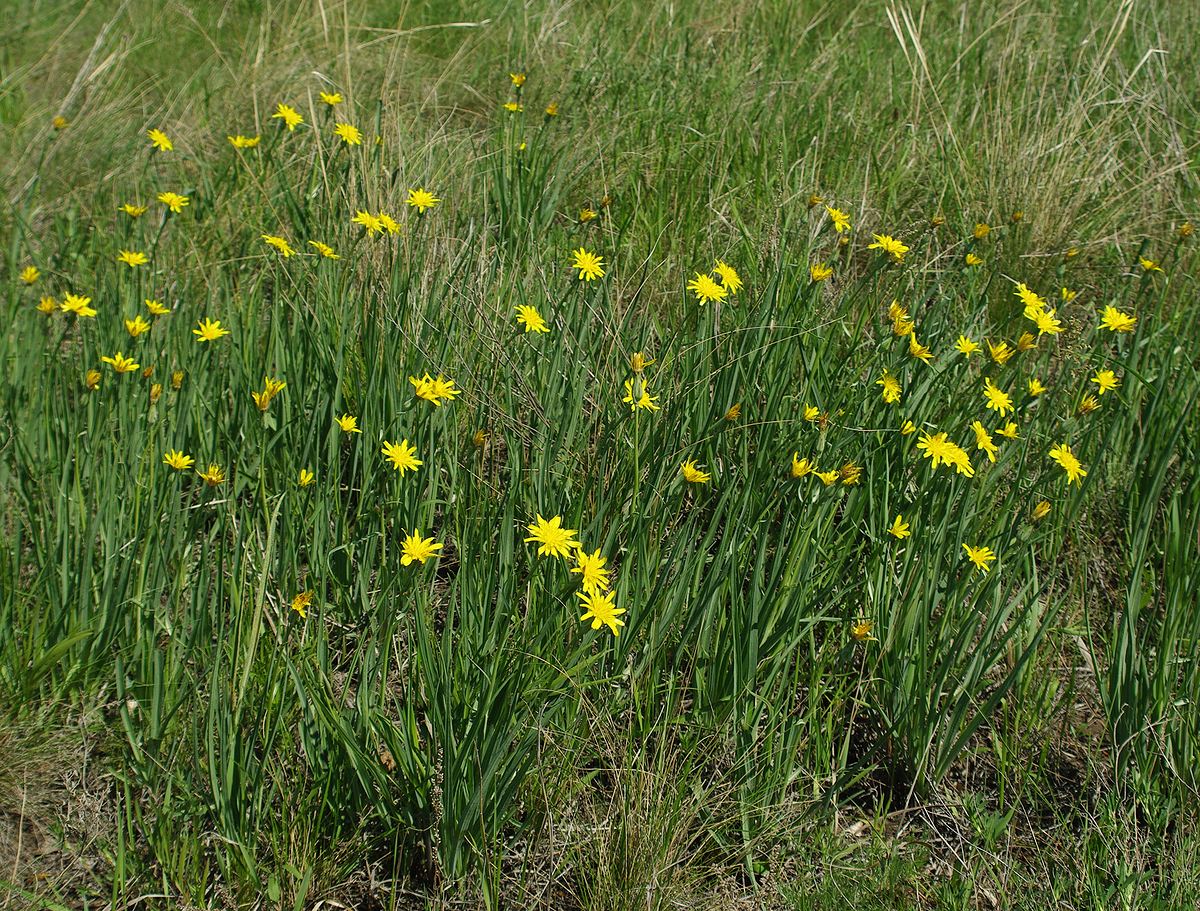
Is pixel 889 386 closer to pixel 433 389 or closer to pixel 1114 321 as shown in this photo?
pixel 1114 321

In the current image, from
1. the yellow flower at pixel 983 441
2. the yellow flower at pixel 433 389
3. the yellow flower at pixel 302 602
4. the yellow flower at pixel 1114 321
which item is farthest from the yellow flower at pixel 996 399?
the yellow flower at pixel 302 602

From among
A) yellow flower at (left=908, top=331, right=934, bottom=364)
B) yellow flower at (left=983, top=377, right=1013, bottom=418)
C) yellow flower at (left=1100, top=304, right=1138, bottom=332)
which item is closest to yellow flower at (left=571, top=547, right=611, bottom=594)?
yellow flower at (left=908, top=331, right=934, bottom=364)

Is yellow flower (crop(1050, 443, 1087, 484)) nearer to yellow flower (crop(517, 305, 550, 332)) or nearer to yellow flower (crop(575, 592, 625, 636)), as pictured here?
yellow flower (crop(575, 592, 625, 636))

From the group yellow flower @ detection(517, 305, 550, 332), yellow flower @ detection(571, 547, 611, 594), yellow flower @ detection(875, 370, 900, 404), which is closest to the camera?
yellow flower @ detection(571, 547, 611, 594)

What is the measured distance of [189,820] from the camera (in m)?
1.66

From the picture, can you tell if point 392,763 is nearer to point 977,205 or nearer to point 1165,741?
point 1165,741

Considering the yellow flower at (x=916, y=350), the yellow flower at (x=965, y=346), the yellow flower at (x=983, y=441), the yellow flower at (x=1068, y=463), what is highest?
the yellow flower at (x=916, y=350)

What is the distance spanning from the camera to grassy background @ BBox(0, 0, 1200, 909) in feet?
5.51

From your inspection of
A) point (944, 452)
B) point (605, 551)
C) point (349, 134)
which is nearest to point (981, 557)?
point (944, 452)

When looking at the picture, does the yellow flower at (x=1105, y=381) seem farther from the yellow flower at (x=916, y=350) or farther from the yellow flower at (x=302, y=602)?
the yellow flower at (x=302, y=602)

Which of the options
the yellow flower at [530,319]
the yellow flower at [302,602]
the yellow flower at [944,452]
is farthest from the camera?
the yellow flower at [530,319]

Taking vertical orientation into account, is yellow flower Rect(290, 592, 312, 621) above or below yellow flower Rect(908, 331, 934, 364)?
below

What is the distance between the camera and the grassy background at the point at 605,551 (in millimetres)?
1679

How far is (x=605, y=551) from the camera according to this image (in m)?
1.90
